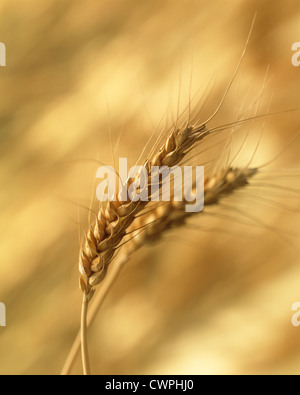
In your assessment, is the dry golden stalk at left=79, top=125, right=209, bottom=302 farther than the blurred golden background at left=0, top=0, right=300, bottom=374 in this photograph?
No

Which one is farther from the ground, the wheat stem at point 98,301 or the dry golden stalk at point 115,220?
the dry golden stalk at point 115,220

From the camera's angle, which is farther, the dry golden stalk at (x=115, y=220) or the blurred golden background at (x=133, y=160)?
A: the blurred golden background at (x=133, y=160)

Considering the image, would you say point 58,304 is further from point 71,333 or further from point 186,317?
point 186,317

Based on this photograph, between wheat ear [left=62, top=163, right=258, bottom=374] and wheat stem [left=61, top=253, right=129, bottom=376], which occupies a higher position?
wheat ear [left=62, top=163, right=258, bottom=374]

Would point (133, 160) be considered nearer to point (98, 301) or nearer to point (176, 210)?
point (176, 210)

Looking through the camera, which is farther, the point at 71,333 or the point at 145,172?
the point at 71,333

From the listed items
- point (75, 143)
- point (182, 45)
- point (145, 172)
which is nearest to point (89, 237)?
point (145, 172)

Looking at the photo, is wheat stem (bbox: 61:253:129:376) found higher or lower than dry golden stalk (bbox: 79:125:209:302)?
lower

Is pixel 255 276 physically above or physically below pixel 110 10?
below
